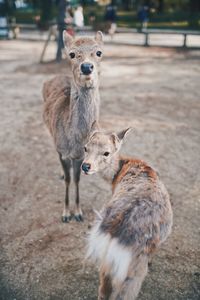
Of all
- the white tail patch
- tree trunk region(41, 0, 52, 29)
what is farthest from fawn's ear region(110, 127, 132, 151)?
tree trunk region(41, 0, 52, 29)

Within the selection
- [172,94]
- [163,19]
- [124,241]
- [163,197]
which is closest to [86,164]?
[163,197]

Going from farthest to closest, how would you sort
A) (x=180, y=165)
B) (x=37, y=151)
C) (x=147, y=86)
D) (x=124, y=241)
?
(x=147, y=86) → (x=37, y=151) → (x=180, y=165) → (x=124, y=241)

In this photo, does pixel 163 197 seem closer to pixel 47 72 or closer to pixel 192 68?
pixel 47 72

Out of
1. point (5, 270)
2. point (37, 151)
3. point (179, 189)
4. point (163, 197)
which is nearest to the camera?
point (163, 197)

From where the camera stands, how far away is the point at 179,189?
5.52 meters

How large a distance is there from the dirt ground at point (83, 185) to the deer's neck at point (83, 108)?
1.32m

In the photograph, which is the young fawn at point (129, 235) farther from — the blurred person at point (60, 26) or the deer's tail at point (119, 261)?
the blurred person at point (60, 26)

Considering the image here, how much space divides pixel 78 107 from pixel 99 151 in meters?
0.76

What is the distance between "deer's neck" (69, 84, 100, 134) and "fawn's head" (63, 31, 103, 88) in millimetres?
145

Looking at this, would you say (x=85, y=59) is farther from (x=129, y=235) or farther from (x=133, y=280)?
(x=133, y=280)

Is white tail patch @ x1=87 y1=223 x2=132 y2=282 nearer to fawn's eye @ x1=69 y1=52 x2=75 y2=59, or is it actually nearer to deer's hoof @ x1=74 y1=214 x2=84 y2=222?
deer's hoof @ x1=74 y1=214 x2=84 y2=222

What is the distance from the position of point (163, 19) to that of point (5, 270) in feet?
105

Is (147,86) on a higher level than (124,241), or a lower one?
lower

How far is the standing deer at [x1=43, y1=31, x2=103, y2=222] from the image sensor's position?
13.7 ft
